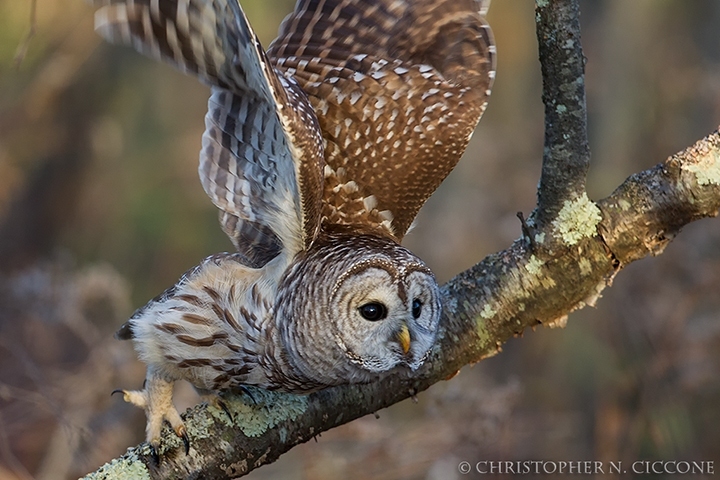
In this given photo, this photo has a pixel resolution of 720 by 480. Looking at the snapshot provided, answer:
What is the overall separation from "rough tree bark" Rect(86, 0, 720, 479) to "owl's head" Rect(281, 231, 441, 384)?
5.8 inches

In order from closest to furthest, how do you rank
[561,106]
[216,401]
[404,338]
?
1. [561,106]
2. [404,338]
3. [216,401]

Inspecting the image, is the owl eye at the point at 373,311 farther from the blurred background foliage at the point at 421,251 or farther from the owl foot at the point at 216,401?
the blurred background foliage at the point at 421,251

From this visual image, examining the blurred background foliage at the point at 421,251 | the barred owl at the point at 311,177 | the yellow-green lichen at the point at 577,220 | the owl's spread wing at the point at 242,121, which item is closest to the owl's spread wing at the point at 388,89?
the barred owl at the point at 311,177

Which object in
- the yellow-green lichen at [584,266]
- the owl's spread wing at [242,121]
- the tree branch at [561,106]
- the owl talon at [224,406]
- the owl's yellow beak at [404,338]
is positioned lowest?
the yellow-green lichen at [584,266]

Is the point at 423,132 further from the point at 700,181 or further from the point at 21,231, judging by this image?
the point at 21,231

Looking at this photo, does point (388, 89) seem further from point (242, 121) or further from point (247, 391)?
point (247, 391)

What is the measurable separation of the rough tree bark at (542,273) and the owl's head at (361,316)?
147mm

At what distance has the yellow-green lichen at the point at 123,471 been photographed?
9.43 ft

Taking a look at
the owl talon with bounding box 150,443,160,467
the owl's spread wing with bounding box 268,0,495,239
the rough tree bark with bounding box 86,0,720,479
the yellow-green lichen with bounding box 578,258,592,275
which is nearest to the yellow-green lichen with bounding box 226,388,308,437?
the rough tree bark with bounding box 86,0,720,479

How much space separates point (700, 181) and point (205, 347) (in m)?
1.94

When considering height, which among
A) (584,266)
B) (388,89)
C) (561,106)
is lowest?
(584,266)

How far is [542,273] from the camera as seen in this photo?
2996 mm

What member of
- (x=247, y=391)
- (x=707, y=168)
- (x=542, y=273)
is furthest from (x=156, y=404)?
(x=707, y=168)

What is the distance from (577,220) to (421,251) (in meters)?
5.44
